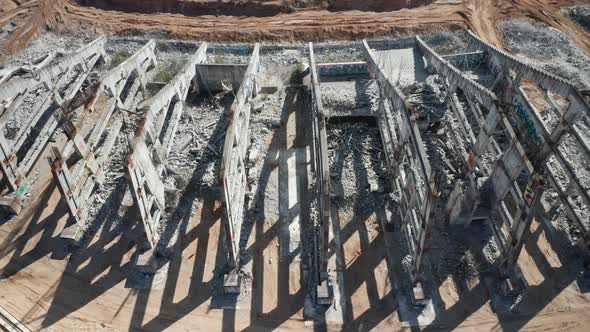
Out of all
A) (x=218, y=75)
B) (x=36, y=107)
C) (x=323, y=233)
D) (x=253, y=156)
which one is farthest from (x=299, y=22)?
(x=323, y=233)

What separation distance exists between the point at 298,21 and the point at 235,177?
1433 cm

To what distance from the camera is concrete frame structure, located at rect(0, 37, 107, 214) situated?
1516cm

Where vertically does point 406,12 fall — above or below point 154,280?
above

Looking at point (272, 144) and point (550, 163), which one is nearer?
point (550, 163)

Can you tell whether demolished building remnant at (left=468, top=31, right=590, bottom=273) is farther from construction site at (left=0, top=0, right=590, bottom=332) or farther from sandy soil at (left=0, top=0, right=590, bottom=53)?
sandy soil at (left=0, top=0, right=590, bottom=53)

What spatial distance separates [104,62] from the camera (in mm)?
22281

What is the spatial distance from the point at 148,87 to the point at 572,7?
84.7 feet

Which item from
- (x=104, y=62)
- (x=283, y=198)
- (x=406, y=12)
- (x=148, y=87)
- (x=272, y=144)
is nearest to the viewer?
(x=283, y=198)

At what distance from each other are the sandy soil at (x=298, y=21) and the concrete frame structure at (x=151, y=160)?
332 inches

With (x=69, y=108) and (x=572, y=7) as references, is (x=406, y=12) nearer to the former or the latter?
(x=572, y=7)

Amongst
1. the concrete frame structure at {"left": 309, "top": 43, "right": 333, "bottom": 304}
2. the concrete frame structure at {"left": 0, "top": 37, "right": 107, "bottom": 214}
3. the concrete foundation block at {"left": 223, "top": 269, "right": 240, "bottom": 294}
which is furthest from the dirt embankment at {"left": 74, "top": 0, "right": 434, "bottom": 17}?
the concrete foundation block at {"left": 223, "top": 269, "right": 240, "bottom": 294}

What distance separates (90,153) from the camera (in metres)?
15.3

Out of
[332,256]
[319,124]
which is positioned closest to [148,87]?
[319,124]

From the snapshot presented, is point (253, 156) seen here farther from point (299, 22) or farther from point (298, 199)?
point (299, 22)
